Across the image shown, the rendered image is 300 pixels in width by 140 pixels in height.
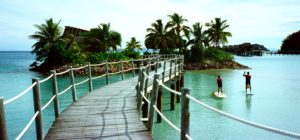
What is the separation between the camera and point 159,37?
189 ft

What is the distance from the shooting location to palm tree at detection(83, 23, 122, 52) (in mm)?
48188

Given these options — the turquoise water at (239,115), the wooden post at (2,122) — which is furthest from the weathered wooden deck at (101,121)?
the turquoise water at (239,115)

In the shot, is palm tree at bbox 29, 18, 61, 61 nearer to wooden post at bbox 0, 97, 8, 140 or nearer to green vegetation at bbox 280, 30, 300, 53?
wooden post at bbox 0, 97, 8, 140

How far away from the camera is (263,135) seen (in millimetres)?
13938

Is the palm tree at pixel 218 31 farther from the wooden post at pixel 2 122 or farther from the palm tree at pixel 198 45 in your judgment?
the wooden post at pixel 2 122

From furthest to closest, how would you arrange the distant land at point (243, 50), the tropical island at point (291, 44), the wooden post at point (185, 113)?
1. the distant land at point (243, 50)
2. the tropical island at point (291, 44)
3. the wooden post at point (185, 113)

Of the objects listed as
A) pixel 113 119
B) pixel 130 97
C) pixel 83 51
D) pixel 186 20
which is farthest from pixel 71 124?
pixel 186 20

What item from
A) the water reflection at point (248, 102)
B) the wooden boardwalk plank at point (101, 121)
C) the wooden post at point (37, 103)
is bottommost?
the water reflection at point (248, 102)

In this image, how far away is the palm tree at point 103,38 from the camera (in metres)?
48.2

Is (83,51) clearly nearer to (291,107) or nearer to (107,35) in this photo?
(107,35)

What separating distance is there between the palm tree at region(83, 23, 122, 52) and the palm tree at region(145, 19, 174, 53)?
9891mm

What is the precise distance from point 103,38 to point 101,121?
4287cm

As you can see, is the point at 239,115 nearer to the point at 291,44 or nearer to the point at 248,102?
the point at 248,102

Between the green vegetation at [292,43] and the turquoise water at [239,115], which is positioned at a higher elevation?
the green vegetation at [292,43]
